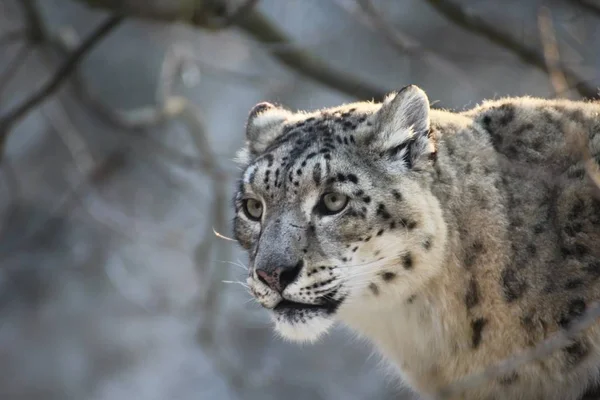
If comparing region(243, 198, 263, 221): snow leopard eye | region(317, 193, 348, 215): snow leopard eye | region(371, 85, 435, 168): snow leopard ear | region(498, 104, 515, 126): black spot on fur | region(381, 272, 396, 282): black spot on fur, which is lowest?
region(243, 198, 263, 221): snow leopard eye

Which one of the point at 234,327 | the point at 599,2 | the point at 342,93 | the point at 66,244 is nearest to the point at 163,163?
the point at 234,327

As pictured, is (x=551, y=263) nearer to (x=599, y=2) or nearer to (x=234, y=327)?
(x=599, y=2)

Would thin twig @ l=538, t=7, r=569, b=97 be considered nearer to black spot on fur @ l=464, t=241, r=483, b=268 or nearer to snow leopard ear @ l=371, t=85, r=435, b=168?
snow leopard ear @ l=371, t=85, r=435, b=168

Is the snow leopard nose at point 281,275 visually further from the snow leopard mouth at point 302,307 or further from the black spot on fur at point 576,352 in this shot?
the black spot on fur at point 576,352

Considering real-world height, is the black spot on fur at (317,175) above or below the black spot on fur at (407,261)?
above

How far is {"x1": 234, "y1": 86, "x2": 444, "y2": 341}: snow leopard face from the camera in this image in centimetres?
469

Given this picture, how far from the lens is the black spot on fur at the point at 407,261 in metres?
4.80

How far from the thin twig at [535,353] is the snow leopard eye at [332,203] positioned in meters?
0.95

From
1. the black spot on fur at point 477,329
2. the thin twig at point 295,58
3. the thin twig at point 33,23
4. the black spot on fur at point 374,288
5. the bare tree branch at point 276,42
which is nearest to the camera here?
the black spot on fur at point 374,288

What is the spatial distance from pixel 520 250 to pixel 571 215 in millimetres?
293

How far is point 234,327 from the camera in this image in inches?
525

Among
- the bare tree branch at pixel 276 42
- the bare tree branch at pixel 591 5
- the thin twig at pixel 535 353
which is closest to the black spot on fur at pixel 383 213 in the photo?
the thin twig at pixel 535 353

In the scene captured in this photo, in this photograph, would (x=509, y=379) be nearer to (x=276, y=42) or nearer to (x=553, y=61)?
(x=553, y=61)

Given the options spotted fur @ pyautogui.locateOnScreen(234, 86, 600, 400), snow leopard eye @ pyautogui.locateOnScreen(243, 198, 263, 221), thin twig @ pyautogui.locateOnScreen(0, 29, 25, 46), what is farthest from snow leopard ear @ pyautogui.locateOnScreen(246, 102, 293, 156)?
thin twig @ pyautogui.locateOnScreen(0, 29, 25, 46)
